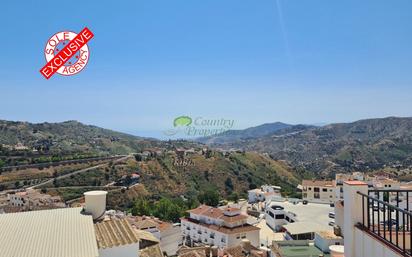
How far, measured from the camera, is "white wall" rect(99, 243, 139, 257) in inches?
308

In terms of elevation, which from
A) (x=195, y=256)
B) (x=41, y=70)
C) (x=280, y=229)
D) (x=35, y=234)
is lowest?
(x=280, y=229)

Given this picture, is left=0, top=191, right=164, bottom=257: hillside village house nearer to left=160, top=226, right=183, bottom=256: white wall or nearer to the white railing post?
the white railing post

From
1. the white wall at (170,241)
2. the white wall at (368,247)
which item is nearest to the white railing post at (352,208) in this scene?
the white wall at (368,247)

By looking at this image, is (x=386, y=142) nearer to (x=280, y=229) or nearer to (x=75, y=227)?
(x=280, y=229)

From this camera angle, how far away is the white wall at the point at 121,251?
781cm

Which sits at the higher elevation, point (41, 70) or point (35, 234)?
point (41, 70)

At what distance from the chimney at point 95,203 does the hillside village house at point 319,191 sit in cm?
4861

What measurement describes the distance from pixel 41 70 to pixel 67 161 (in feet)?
222

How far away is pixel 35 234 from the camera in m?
7.22

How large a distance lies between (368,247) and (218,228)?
104 ft

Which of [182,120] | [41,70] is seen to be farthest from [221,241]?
[41,70]

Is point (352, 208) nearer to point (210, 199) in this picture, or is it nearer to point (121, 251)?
point (121, 251)

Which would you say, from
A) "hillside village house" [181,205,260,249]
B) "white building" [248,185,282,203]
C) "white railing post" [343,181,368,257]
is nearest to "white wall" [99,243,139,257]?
"white railing post" [343,181,368,257]

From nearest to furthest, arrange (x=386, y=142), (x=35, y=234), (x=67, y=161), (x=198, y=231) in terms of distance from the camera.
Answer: (x=35, y=234)
(x=198, y=231)
(x=67, y=161)
(x=386, y=142)
